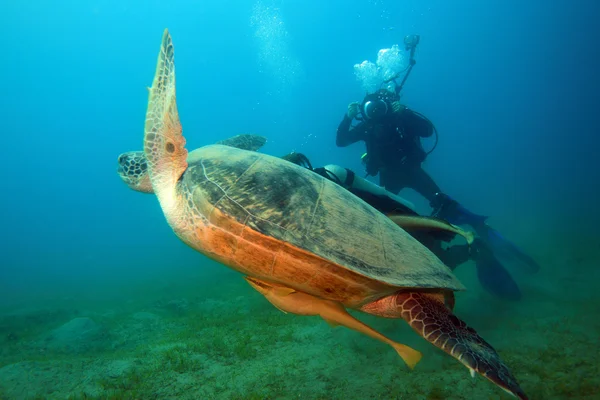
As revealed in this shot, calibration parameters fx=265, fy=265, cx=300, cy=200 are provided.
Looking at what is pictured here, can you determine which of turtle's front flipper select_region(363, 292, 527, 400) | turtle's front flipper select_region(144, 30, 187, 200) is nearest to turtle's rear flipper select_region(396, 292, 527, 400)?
turtle's front flipper select_region(363, 292, 527, 400)

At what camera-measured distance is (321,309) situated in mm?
2527

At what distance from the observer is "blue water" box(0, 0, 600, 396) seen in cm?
7956

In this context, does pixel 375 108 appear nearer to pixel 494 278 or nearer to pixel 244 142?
pixel 244 142

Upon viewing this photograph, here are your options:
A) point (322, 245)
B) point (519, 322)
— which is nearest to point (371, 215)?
point (322, 245)

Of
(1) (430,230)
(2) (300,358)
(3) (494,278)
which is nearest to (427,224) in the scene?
(1) (430,230)

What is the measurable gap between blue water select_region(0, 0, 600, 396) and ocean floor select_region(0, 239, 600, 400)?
62.9 m

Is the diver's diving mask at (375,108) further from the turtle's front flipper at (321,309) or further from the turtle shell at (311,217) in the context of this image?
the turtle's front flipper at (321,309)

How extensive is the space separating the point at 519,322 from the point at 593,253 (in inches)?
326

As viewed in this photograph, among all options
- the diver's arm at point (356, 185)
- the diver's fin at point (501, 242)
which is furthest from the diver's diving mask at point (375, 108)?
the diver's fin at point (501, 242)

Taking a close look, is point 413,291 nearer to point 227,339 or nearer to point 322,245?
point 322,245

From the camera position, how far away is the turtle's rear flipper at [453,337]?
1890 millimetres

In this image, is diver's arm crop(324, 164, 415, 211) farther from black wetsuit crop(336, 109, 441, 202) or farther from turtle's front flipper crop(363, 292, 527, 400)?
black wetsuit crop(336, 109, 441, 202)

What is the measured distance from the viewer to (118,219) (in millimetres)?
89438

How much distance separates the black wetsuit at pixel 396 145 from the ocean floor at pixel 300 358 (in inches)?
142
